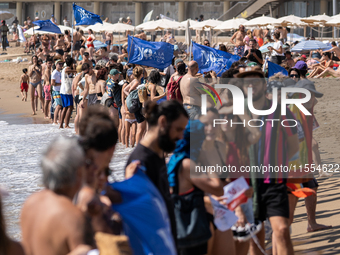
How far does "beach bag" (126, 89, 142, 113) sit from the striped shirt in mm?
5185

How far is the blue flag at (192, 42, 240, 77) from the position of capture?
10.3m

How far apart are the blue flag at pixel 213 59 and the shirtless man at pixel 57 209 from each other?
8.38 meters

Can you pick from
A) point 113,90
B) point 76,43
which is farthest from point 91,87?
point 76,43

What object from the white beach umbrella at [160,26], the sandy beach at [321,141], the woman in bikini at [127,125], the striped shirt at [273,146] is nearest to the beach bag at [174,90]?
the woman in bikini at [127,125]

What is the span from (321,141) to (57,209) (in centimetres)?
909

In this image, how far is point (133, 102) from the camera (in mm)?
9094

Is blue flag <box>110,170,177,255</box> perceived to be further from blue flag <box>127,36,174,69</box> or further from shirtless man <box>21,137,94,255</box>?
blue flag <box>127,36,174,69</box>

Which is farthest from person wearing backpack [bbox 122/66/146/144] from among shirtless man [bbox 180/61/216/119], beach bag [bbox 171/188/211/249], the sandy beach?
beach bag [bbox 171/188/211/249]

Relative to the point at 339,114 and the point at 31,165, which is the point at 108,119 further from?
the point at 339,114

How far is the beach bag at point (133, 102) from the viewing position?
906 centimetres

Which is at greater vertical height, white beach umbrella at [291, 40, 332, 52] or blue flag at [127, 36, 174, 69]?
white beach umbrella at [291, 40, 332, 52]

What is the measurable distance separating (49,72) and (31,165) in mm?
5026

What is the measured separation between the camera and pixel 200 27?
2597 cm

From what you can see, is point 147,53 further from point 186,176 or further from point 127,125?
point 186,176
